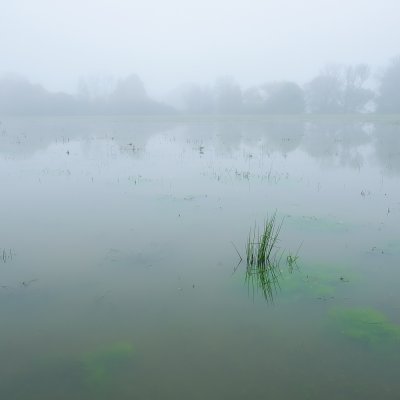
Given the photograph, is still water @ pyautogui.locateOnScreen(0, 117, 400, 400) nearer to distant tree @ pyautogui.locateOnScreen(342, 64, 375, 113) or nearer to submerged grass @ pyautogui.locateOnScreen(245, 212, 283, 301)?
submerged grass @ pyautogui.locateOnScreen(245, 212, 283, 301)

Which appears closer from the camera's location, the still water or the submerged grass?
the still water

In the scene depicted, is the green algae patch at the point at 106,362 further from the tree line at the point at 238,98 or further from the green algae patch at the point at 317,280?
the tree line at the point at 238,98

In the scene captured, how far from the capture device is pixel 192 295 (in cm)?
613

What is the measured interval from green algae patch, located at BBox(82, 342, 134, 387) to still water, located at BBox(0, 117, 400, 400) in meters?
0.02

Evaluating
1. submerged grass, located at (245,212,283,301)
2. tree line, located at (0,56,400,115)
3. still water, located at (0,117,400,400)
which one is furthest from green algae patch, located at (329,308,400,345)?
tree line, located at (0,56,400,115)

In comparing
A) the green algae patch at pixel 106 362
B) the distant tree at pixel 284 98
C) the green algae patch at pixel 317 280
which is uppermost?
the distant tree at pixel 284 98

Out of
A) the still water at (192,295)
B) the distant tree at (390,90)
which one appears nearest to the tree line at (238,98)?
the distant tree at (390,90)

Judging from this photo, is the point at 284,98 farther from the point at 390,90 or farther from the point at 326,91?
the point at 390,90

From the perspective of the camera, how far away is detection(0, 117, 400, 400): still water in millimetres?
4375

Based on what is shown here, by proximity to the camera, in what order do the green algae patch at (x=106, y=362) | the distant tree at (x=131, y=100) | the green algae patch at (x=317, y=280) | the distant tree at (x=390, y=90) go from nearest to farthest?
the green algae patch at (x=106, y=362), the green algae patch at (x=317, y=280), the distant tree at (x=390, y=90), the distant tree at (x=131, y=100)

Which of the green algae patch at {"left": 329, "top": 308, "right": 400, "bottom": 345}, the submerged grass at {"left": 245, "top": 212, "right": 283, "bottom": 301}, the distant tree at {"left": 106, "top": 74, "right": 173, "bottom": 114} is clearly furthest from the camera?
the distant tree at {"left": 106, "top": 74, "right": 173, "bottom": 114}

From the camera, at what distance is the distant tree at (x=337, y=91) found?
86.0 metres

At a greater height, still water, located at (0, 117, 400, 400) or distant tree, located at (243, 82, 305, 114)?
distant tree, located at (243, 82, 305, 114)

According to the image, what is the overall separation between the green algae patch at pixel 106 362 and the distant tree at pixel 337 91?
90.1 meters
